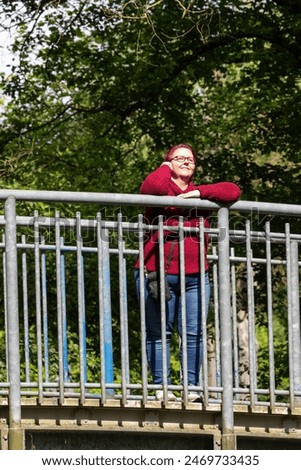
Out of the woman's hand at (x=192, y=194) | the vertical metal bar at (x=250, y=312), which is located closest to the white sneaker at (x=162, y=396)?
the vertical metal bar at (x=250, y=312)

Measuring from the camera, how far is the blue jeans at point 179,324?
8.16 metres

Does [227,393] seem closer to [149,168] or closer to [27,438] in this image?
[27,438]

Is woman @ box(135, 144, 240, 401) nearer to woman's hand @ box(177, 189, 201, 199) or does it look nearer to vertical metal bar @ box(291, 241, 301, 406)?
woman's hand @ box(177, 189, 201, 199)

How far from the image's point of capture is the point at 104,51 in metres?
22.2

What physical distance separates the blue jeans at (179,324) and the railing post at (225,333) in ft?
0.35

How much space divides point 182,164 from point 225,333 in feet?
3.49

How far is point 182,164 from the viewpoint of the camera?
8.36 meters

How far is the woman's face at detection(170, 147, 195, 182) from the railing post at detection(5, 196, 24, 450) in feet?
3.50

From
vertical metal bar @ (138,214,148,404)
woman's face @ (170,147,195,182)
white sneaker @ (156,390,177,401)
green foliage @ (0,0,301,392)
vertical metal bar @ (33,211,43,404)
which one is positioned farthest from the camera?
green foliage @ (0,0,301,392)

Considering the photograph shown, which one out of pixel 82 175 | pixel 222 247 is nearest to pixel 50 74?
pixel 82 175

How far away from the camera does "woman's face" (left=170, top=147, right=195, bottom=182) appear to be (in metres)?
8.35

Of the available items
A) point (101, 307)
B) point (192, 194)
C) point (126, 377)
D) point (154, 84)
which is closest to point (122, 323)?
point (101, 307)

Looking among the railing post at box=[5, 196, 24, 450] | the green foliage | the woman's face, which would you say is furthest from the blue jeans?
the green foliage

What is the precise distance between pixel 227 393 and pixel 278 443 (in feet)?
1.69
